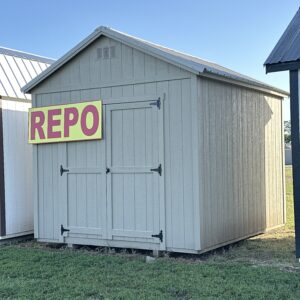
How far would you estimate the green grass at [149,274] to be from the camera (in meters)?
5.81

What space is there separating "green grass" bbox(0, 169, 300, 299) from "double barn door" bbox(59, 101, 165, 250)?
1.26ft

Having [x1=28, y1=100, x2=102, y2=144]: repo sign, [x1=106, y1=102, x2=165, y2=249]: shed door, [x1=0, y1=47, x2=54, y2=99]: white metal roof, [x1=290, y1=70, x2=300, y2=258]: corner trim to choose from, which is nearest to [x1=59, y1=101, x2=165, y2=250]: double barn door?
[x1=106, y1=102, x2=165, y2=249]: shed door

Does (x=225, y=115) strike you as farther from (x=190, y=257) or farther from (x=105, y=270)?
(x=105, y=270)

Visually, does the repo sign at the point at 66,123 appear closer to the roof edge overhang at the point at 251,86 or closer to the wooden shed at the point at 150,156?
the wooden shed at the point at 150,156

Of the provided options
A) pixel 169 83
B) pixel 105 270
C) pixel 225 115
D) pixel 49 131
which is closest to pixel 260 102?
pixel 225 115

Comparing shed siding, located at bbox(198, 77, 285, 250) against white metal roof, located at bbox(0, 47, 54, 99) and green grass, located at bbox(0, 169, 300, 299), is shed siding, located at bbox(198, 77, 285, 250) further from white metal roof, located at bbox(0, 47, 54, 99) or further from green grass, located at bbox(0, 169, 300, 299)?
white metal roof, located at bbox(0, 47, 54, 99)

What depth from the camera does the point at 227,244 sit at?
27.2ft

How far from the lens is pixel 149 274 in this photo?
6664 mm

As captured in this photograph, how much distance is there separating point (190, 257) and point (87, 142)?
238 centimetres

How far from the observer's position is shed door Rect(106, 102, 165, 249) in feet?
26.0

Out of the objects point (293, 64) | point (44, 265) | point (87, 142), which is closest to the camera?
point (293, 64)

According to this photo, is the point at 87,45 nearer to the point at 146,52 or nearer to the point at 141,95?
the point at 146,52

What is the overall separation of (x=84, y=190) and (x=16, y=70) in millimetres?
2896

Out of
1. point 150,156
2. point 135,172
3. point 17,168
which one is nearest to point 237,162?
point 150,156
